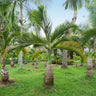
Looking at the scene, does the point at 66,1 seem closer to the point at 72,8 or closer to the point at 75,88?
the point at 72,8

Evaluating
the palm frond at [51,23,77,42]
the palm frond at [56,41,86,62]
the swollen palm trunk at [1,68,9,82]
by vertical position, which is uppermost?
the palm frond at [51,23,77,42]

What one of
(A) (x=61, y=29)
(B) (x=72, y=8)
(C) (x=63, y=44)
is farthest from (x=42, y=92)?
(B) (x=72, y=8)

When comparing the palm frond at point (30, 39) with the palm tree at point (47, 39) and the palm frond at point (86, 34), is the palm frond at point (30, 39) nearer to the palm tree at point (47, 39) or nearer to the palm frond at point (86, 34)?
the palm tree at point (47, 39)

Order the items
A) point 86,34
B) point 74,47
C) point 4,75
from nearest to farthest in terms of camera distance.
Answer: point 74,47 < point 86,34 < point 4,75

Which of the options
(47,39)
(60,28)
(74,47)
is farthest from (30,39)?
(74,47)

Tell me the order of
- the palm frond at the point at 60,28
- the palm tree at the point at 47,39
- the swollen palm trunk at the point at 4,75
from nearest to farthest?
the palm tree at the point at 47,39 < the palm frond at the point at 60,28 < the swollen palm trunk at the point at 4,75

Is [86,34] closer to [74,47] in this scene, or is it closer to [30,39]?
[74,47]

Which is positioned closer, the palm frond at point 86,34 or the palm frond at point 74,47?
the palm frond at point 74,47

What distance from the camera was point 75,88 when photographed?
5871 millimetres

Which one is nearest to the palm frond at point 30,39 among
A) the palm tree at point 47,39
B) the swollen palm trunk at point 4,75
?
the palm tree at point 47,39

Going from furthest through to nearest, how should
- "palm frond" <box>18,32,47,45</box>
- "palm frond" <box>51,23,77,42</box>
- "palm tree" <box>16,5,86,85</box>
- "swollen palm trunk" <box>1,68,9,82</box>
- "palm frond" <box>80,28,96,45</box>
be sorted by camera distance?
"swollen palm trunk" <box>1,68,9,82</box> < "palm frond" <box>80,28,96,45</box> < "palm frond" <box>51,23,77,42</box> < "palm tree" <box>16,5,86,85</box> < "palm frond" <box>18,32,47,45</box>

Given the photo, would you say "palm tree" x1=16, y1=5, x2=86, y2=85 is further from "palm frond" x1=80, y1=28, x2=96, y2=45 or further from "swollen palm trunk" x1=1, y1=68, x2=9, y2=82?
"swollen palm trunk" x1=1, y1=68, x2=9, y2=82

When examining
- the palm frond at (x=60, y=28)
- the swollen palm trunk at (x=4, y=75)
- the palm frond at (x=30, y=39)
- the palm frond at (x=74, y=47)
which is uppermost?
the palm frond at (x=60, y=28)

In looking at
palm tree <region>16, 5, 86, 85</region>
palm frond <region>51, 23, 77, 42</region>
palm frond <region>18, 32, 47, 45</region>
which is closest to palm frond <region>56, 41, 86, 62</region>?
palm tree <region>16, 5, 86, 85</region>
